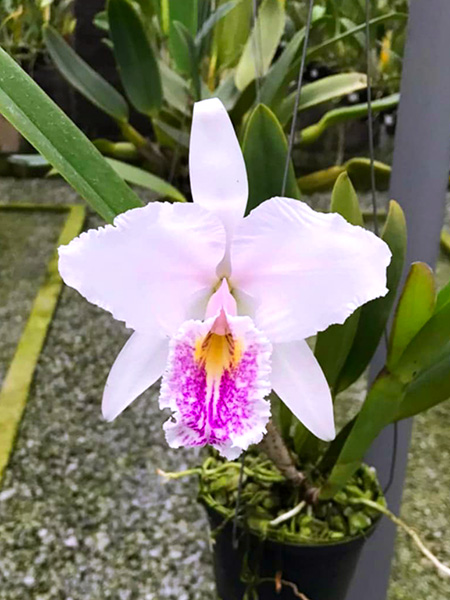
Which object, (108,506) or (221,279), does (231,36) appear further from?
(221,279)

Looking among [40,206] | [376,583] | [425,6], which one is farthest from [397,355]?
[40,206]

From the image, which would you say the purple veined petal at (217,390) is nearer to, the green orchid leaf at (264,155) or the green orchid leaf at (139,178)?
the green orchid leaf at (264,155)

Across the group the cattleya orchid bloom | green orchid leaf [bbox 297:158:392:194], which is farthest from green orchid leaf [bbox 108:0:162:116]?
the cattleya orchid bloom

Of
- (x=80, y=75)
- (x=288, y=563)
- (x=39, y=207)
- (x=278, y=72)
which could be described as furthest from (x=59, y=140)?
(x=39, y=207)

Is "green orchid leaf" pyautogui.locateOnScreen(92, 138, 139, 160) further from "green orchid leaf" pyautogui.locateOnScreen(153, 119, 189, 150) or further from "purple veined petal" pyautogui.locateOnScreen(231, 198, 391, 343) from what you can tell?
"purple veined petal" pyautogui.locateOnScreen(231, 198, 391, 343)

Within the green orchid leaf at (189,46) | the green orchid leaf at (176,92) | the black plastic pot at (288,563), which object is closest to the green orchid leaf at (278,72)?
the green orchid leaf at (189,46)
